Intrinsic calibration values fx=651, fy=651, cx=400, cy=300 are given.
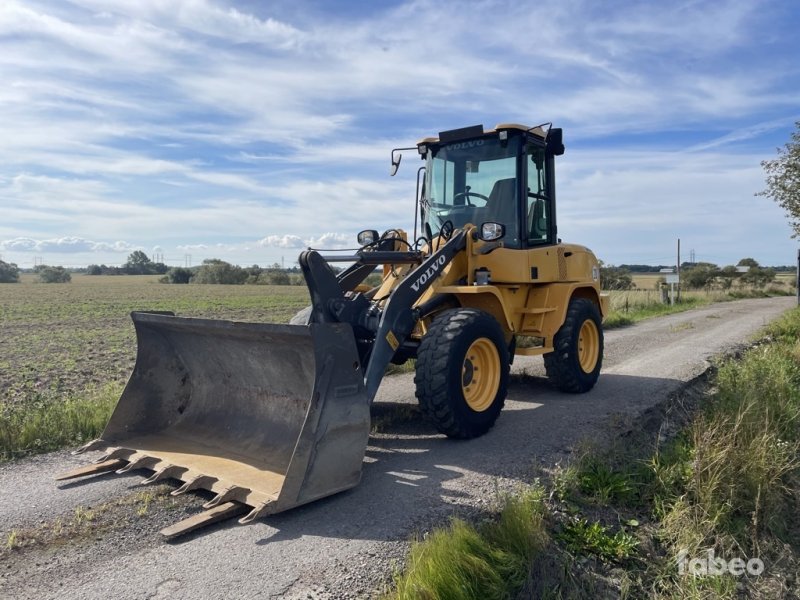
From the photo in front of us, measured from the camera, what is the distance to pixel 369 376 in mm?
5195

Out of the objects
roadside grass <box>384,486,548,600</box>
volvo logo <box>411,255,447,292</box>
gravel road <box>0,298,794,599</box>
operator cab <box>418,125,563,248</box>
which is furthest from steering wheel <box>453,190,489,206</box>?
roadside grass <box>384,486,548,600</box>

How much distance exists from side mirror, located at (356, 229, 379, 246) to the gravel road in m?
1.82

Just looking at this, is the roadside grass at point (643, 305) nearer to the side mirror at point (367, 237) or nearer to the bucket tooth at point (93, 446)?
the side mirror at point (367, 237)

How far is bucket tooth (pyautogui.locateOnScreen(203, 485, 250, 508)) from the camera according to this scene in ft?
13.7

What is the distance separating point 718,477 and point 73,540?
14.5ft

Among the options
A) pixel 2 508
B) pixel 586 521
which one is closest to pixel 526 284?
pixel 586 521

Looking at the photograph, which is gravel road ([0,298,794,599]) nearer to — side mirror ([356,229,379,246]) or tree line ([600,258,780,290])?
side mirror ([356,229,379,246])

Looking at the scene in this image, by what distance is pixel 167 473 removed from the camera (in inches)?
186

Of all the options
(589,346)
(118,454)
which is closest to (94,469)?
(118,454)

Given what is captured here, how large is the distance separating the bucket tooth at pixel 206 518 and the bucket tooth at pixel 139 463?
3.43 ft

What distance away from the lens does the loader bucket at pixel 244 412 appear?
4.32 m

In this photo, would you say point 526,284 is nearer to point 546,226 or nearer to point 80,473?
point 546,226

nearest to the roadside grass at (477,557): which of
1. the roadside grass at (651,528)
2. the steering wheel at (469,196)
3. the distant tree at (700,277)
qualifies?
the roadside grass at (651,528)

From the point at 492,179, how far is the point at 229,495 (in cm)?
453
